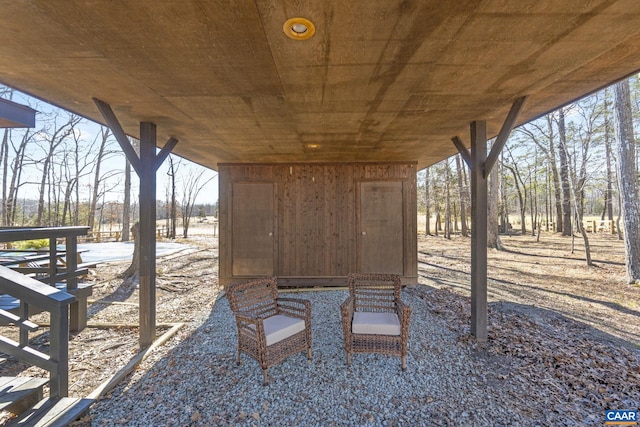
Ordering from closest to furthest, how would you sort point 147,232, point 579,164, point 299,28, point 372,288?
point 299,28
point 147,232
point 372,288
point 579,164

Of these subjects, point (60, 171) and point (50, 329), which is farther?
point (60, 171)

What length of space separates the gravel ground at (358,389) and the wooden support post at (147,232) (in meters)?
0.38

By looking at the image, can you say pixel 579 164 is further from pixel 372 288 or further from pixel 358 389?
pixel 358 389

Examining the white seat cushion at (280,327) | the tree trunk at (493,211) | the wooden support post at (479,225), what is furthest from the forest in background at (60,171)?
the tree trunk at (493,211)

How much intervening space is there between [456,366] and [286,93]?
3.22 metres

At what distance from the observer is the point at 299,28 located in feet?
5.22

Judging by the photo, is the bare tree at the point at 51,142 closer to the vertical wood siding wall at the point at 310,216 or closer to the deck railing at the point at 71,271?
the vertical wood siding wall at the point at 310,216

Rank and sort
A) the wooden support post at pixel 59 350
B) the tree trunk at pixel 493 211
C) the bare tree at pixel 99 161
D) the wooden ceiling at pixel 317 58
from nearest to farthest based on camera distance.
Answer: the wooden ceiling at pixel 317 58 < the wooden support post at pixel 59 350 < the tree trunk at pixel 493 211 < the bare tree at pixel 99 161

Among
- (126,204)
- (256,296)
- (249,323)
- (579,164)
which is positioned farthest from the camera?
(126,204)

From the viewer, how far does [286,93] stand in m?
2.47

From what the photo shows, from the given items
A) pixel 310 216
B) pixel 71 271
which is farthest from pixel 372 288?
pixel 71 271

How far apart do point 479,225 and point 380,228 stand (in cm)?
246

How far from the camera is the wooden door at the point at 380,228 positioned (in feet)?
18.4

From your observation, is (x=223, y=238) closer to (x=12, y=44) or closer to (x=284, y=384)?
(x=284, y=384)
